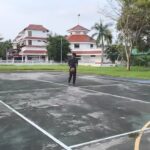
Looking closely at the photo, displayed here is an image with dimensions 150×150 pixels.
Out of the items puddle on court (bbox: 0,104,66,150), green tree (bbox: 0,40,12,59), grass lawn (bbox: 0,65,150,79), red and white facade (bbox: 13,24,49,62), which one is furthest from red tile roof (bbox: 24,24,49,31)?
puddle on court (bbox: 0,104,66,150)

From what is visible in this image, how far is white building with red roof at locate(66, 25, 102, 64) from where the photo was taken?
7675 cm

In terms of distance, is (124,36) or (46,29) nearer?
(124,36)

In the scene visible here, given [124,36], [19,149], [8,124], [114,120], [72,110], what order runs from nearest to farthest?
[19,149], [8,124], [114,120], [72,110], [124,36]

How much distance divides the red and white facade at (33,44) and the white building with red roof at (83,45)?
724cm

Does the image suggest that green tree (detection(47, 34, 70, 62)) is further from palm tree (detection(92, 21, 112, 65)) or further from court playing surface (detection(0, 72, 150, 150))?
court playing surface (detection(0, 72, 150, 150))

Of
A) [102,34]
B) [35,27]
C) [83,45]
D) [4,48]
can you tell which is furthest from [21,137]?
[4,48]

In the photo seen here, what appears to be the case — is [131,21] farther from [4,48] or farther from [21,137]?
[4,48]

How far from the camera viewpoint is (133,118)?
374 inches

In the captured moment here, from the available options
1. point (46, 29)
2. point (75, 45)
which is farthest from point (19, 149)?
point (46, 29)

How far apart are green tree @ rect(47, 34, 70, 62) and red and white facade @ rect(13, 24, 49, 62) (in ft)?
29.9

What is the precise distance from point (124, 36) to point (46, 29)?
51.1 meters

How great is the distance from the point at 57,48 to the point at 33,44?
649 inches

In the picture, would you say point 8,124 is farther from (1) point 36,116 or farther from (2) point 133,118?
(2) point 133,118

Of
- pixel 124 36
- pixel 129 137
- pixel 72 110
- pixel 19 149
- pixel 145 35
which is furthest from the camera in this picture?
pixel 145 35
